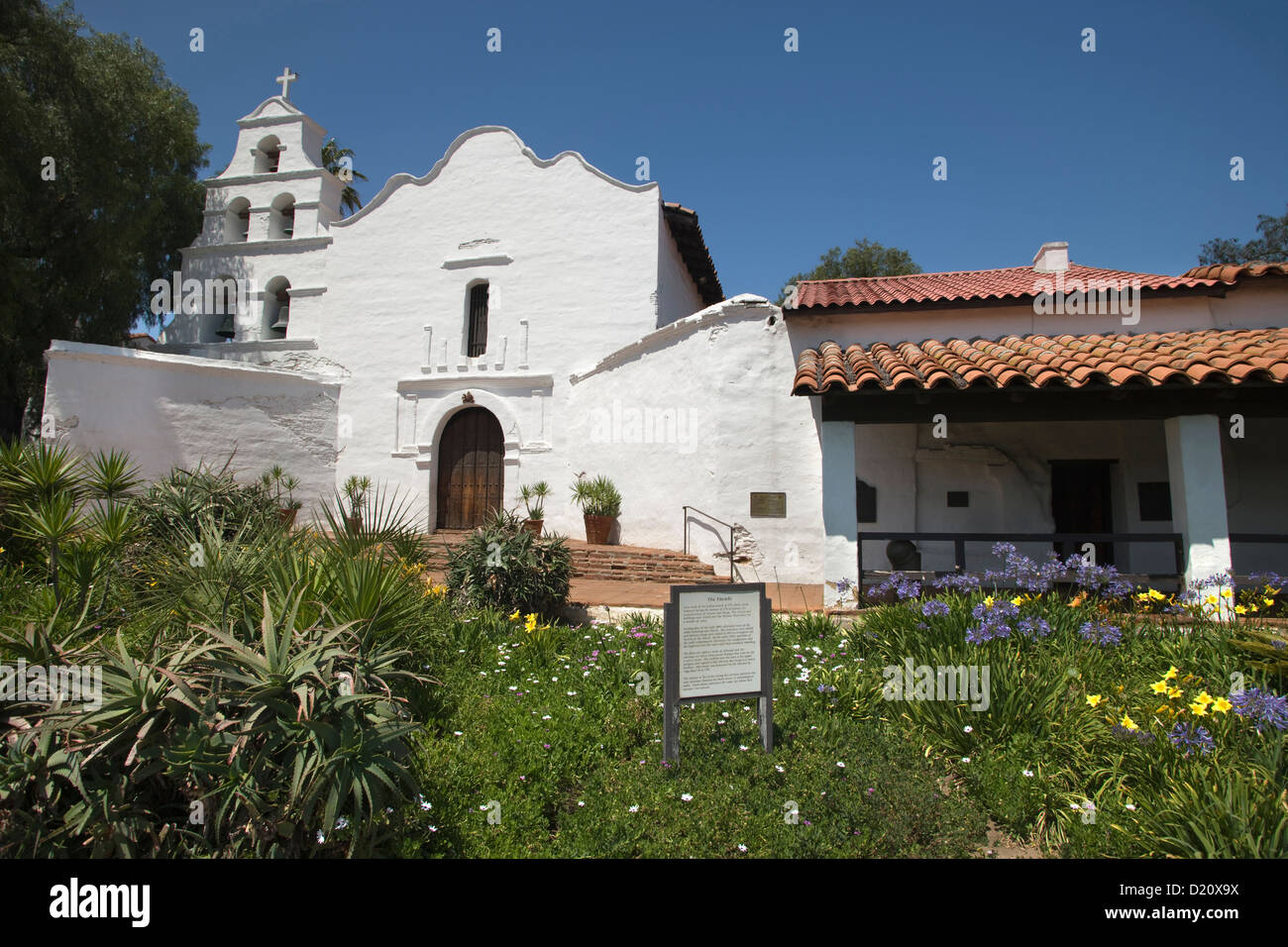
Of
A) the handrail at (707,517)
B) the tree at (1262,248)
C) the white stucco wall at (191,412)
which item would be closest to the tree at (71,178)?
the white stucco wall at (191,412)

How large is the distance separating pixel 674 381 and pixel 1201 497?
724 centimetres

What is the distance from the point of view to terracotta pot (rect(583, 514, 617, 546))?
39.8 feet

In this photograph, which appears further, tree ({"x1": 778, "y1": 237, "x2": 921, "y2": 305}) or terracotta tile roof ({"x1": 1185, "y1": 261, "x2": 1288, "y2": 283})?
tree ({"x1": 778, "y1": 237, "x2": 921, "y2": 305})

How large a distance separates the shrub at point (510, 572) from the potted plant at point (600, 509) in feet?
14.7

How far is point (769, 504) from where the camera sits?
33.1 feet

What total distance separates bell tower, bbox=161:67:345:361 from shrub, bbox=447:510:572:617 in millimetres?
10918

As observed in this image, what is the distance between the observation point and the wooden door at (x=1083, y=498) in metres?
11.2

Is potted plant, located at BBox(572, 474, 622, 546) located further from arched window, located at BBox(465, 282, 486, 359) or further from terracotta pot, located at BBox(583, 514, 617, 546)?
arched window, located at BBox(465, 282, 486, 359)

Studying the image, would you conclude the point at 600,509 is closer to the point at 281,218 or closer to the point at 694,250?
the point at 694,250

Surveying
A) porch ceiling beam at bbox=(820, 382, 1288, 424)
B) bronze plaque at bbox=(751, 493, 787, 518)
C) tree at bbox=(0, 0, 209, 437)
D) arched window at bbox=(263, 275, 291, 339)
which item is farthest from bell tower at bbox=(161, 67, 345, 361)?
porch ceiling beam at bbox=(820, 382, 1288, 424)

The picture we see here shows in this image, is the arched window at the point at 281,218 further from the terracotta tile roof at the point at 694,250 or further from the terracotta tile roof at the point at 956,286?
the terracotta tile roof at the point at 956,286

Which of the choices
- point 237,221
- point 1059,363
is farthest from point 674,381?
point 237,221

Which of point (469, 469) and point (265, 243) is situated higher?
point (265, 243)
